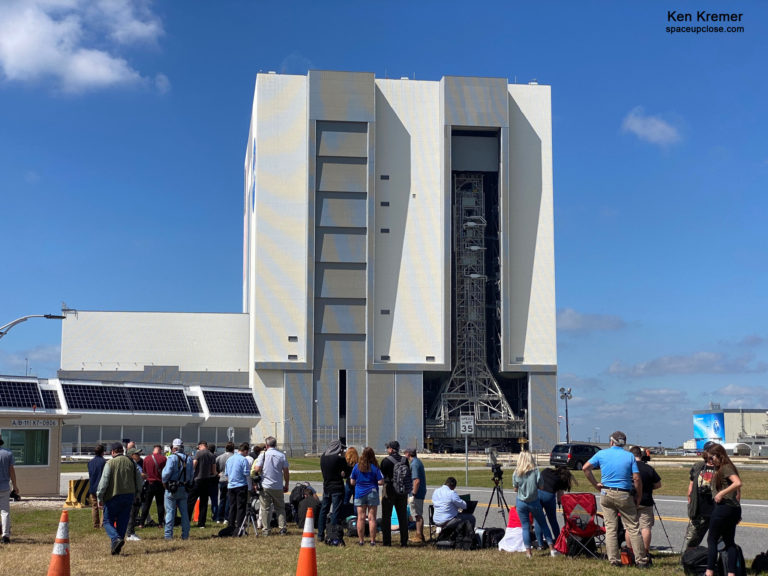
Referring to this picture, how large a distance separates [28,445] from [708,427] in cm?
11168

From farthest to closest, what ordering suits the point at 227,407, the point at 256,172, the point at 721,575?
the point at 256,172 < the point at 227,407 < the point at 721,575

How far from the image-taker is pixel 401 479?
16.2 m

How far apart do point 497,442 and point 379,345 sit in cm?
1485

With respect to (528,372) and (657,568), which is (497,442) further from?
(657,568)

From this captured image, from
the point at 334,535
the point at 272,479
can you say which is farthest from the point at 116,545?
the point at 334,535

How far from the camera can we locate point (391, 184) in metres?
81.9

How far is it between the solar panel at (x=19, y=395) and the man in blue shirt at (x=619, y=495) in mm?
53783

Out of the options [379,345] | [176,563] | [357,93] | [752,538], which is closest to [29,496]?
[176,563]

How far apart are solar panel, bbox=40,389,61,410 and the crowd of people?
162 ft

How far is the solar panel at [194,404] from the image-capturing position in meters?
75.2

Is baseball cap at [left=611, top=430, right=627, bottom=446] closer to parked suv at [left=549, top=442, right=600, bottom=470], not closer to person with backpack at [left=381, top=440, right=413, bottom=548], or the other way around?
person with backpack at [left=381, top=440, right=413, bottom=548]

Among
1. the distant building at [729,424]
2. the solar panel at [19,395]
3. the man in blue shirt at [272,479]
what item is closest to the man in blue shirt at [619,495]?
the man in blue shirt at [272,479]

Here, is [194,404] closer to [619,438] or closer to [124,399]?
[124,399]

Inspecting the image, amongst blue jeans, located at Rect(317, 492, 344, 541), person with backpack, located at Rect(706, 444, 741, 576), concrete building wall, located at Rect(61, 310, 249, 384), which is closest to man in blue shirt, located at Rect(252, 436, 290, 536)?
blue jeans, located at Rect(317, 492, 344, 541)
